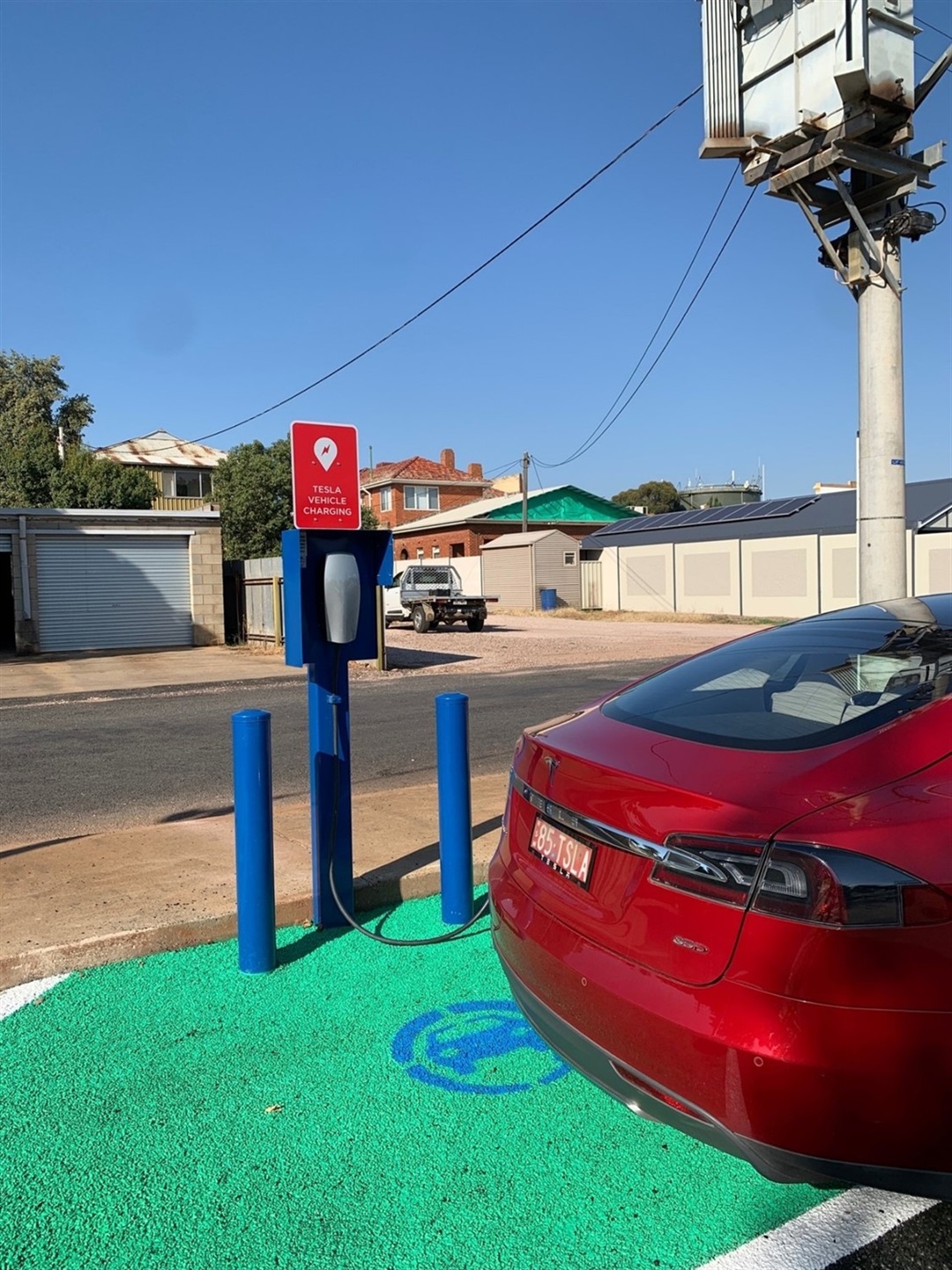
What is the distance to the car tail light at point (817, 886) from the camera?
6.84ft

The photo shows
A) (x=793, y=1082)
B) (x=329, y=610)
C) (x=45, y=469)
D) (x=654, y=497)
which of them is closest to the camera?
(x=793, y=1082)

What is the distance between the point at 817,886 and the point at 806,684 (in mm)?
1075

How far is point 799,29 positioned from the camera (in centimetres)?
733

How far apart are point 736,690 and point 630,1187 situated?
1.48 metres

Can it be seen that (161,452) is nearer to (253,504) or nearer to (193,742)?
(253,504)

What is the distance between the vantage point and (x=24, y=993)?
3941 mm

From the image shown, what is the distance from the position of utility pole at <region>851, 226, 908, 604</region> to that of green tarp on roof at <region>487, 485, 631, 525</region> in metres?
44.4

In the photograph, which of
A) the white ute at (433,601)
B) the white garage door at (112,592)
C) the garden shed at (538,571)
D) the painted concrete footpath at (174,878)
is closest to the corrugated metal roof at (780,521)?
the garden shed at (538,571)

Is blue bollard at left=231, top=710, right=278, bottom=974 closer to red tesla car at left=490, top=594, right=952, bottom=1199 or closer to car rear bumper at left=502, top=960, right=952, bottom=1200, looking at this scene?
red tesla car at left=490, top=594, right=952, bottom=1199

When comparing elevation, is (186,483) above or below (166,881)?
above

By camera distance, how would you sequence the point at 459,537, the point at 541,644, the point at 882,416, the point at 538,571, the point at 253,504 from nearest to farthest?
the point at 882,416 < the point at 541,644 < the point at 253,504 < the point at 538,571 < the point at 459,537

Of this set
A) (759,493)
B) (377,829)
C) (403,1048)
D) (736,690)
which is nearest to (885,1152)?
(736,690)

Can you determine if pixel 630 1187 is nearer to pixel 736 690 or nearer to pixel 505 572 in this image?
pixel 736 690

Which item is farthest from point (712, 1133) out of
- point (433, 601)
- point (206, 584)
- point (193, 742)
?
point (433, 601)
